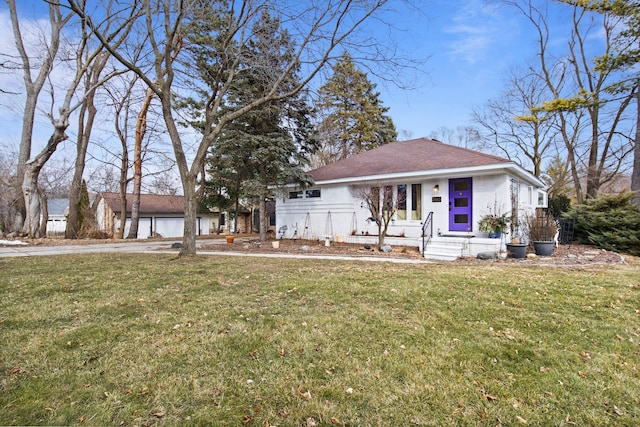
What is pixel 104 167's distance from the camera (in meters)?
19.5

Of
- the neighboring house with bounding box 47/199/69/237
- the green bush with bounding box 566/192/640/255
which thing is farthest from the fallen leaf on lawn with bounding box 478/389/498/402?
the neighboring house with bounding box 47/199/69/237

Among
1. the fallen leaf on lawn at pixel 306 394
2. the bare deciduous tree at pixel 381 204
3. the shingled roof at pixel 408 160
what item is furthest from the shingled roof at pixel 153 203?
the fallen leaf on lawn at pixel 306 394

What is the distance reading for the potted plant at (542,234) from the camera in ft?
30.9

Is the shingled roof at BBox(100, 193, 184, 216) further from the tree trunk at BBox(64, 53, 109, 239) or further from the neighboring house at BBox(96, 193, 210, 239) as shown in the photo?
the tree trunk at BBox(64, 53, 109, 239)

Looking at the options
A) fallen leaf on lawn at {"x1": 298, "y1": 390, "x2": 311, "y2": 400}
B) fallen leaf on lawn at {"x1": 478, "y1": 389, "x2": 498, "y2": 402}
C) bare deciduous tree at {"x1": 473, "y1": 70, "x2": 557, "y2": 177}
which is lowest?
fallen leaf on lawn at {"x1": 478, "y1": 389, "x2": 498, "y2": 402}

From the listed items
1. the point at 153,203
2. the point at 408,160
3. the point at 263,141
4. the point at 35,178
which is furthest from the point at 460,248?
the point at 153,203

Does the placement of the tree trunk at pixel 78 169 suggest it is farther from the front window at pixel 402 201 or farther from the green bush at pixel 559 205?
the green bush at pixel 559 205

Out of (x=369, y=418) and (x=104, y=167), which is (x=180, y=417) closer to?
(x=369, y=418)

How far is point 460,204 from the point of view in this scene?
11078 mm

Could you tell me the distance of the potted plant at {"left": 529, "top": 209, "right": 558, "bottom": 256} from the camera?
30.9 feet

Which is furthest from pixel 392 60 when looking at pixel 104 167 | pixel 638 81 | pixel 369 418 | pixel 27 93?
pixel 104 167

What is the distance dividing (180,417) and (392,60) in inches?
351

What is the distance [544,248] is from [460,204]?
2.80 metres

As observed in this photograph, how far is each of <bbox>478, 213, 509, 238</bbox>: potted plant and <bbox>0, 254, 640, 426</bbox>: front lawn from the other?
13.8 ft
